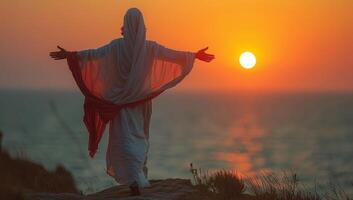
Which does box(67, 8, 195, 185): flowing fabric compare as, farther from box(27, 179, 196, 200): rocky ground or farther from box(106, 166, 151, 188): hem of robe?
box(27, 179, 196, 200): rocky ground

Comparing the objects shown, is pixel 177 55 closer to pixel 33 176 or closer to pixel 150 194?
pixel 150 194

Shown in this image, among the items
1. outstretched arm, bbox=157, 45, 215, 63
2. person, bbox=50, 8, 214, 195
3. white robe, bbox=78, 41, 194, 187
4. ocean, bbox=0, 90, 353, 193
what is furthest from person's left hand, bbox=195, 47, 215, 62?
ocean, bbox=0, 90, 353, 193

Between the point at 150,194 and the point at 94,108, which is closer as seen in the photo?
A: the point at 150,194

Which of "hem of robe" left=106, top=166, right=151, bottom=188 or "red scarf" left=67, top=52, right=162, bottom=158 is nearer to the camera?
"hem of robe" left=106, top=166, right=151, bottom=188

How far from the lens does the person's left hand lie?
418 inches

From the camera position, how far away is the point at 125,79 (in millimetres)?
9938

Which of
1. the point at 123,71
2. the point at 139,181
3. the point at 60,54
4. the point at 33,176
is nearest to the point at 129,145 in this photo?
the point at 139,181

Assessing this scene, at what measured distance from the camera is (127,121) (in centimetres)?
979

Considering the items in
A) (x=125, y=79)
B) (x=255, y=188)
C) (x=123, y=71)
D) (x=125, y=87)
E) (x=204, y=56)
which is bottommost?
(x=255, y=188)

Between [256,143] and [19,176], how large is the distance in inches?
2728

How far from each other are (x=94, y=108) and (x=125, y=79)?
667 millimetres

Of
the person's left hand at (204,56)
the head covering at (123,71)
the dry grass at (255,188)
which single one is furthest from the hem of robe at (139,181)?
the person's left hand at (204,56)

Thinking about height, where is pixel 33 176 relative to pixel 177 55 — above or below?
below

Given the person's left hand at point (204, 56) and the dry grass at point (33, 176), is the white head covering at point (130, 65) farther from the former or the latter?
the dry grass at point (33, 176)
